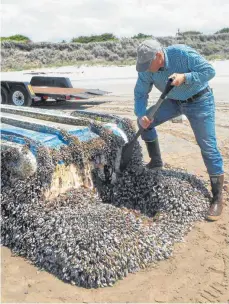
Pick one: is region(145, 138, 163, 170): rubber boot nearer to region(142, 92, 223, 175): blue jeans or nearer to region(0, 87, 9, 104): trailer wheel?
region(142, 92, 223, 175): blue jeans

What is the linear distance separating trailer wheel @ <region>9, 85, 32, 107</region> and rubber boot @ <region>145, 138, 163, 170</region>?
6420 mm

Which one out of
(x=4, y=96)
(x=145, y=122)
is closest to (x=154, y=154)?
(x=145, y=122)

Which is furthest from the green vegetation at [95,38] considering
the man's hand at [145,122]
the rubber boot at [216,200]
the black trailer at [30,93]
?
the rubber boot at [216,200]

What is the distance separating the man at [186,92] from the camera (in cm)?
405

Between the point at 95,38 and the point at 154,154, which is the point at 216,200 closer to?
the point at 154,154

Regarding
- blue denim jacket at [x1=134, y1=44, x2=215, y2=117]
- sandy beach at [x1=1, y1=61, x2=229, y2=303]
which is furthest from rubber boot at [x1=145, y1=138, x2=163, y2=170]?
sandy beach at [x1=1, y1=61, x2=229, y2=303]

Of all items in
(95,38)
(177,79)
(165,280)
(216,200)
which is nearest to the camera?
(165,280)

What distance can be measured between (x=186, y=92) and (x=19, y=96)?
7.46m

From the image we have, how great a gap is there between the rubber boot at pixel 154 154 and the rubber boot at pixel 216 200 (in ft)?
2.61

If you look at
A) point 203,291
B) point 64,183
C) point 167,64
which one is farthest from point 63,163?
point 203,291

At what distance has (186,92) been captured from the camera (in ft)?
14.0

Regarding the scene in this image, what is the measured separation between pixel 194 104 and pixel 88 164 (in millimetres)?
1233

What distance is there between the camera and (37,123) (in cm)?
457

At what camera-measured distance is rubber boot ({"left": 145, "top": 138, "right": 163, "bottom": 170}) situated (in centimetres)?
503
